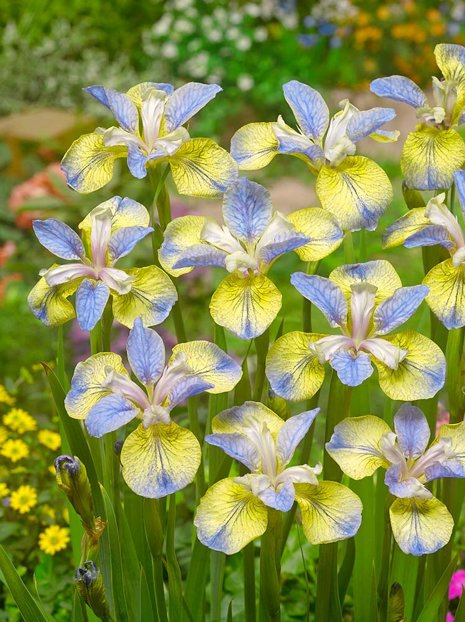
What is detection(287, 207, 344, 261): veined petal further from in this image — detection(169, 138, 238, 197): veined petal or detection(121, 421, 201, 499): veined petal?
detection(121, 421, 201, 499): veined petal

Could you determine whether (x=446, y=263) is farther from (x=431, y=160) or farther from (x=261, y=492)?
(x=261, y=492)

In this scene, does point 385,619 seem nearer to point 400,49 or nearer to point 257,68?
point 257,68

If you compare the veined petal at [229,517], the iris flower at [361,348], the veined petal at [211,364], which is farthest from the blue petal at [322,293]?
the veined petal at [229,517]

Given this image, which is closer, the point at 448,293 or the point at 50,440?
the point at 448,293

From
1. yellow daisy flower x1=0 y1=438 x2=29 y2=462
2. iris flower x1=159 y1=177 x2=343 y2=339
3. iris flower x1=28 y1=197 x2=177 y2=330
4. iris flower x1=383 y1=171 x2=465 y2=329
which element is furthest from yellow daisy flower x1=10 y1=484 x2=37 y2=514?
iris flower x1=383 y1=171 x2=465 y2=329

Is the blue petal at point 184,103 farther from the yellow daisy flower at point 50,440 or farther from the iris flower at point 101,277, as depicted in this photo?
the yellow daisy flower at point 50,440

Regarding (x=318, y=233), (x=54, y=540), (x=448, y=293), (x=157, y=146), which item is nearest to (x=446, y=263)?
(x=448, y=293)
